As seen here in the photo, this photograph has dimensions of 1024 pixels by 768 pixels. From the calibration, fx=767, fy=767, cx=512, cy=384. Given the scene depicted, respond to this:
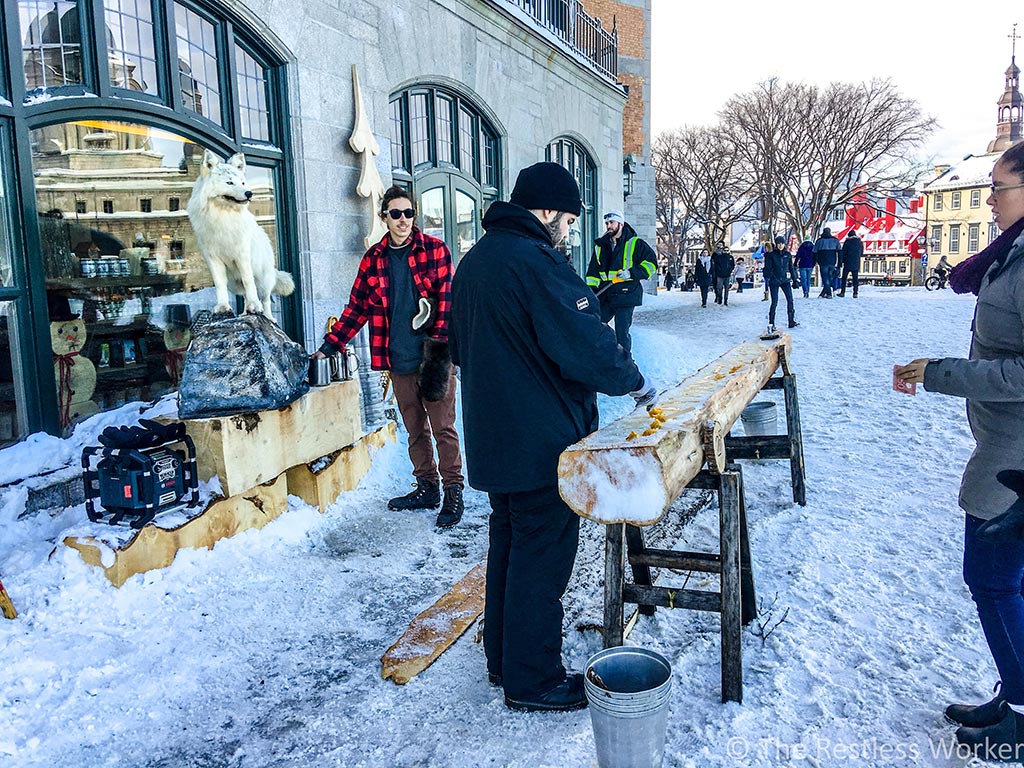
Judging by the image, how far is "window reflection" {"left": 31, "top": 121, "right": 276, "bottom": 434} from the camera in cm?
466

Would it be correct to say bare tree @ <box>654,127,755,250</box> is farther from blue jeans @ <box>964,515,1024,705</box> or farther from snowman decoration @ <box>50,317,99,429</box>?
blue jeans @ <box>964,515,1024,705</box>

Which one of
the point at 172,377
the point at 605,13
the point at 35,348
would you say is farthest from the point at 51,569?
the point at 605,13

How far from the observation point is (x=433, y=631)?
344 centimetres

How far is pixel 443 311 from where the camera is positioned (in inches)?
193

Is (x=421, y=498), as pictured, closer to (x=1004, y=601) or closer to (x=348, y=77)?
(x=1004, y=601)

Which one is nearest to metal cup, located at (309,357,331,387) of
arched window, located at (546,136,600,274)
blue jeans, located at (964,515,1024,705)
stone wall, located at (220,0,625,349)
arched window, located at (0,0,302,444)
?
arched window, located at (0,0,302,444)

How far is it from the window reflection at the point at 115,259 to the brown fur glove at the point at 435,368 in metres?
1.94

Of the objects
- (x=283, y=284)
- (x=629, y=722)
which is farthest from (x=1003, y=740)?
(x=283, y=284)

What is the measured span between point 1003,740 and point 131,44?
594 cm

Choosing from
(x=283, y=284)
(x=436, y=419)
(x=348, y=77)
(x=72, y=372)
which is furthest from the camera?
(x=348, y=77)

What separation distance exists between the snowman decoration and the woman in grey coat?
4677 millimetres

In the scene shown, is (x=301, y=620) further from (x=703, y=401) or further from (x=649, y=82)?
(x=649, y=82)

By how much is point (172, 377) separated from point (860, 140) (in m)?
31.4

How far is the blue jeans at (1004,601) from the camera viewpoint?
2.39 meters
